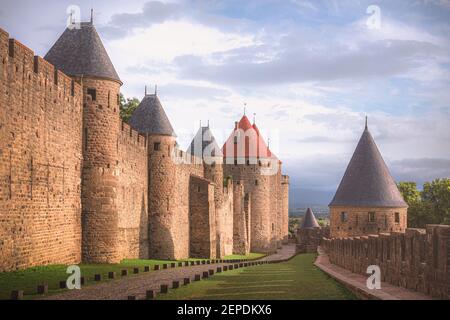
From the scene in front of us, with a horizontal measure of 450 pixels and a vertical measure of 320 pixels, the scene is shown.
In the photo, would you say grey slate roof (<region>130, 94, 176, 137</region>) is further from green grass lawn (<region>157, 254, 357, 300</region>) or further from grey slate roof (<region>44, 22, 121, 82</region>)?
green grass lawn (<region>157, 254, 357, 300</region>)

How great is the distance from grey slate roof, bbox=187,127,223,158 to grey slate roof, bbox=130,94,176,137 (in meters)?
13.1

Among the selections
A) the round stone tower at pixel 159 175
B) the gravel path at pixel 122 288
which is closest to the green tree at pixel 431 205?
the round stone tower at pixel 159 175

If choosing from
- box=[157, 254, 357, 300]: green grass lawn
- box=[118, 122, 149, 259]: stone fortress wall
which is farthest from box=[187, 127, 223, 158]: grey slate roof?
box=[157, 254, 357, 300]: green grass lawn

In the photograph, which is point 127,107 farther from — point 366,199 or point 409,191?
point 409,191

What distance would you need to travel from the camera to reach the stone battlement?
478 inches

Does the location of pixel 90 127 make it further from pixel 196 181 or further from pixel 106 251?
pixel 196 181

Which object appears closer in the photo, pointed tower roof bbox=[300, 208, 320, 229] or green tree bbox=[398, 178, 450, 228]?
green tree bbox=[398, 178, 450, 228]

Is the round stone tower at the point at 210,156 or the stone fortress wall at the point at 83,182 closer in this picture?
the stone fortress wall at the point at 83,182

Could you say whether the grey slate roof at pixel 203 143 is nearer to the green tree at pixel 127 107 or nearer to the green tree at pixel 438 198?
the green tree at pixel 127 107

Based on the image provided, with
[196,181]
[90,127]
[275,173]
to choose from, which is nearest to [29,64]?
[90,127]

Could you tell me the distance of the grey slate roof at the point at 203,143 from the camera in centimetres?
4856

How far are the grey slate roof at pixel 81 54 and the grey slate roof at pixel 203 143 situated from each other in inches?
916
